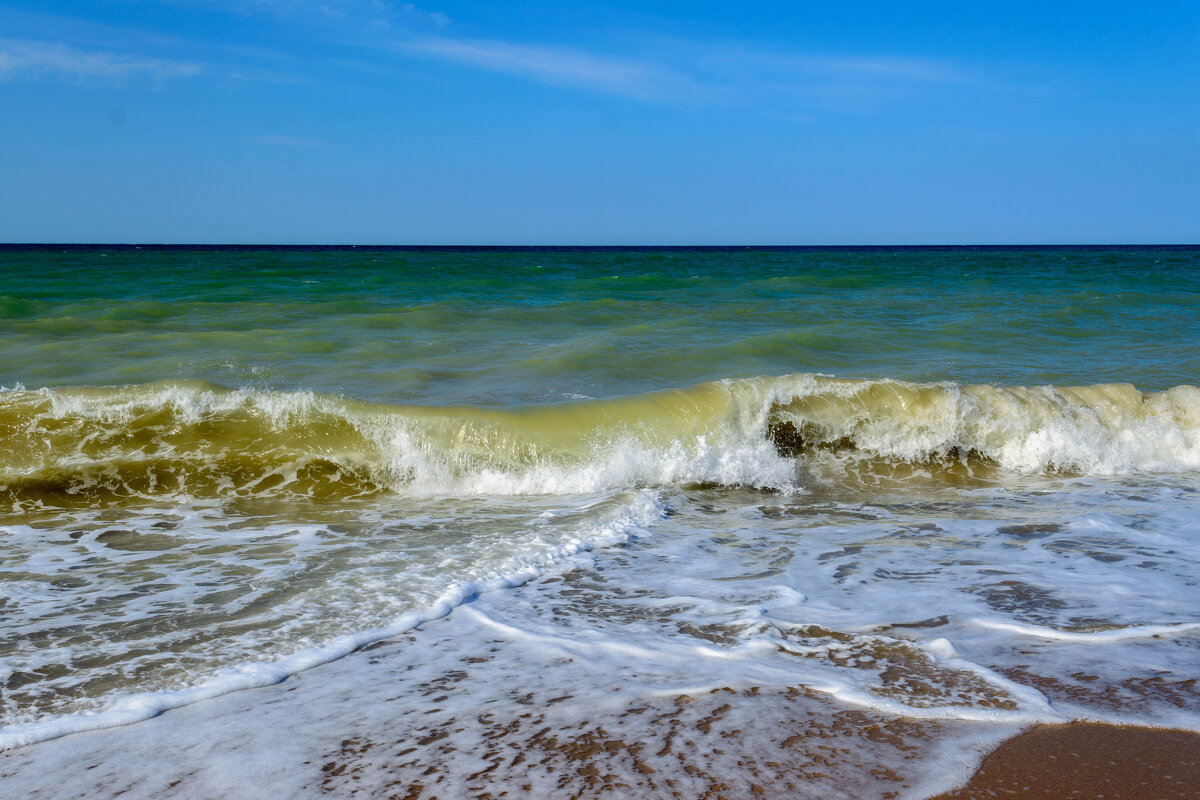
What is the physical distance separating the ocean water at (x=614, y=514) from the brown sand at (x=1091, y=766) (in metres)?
0.10

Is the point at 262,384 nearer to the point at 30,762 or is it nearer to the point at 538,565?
the point at 538,565

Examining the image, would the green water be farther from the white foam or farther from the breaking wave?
the white foam

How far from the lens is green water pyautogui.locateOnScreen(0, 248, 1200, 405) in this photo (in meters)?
8.75

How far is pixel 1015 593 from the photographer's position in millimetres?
3605

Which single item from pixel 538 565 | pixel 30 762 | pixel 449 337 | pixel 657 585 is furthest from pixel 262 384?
pixel 30 762

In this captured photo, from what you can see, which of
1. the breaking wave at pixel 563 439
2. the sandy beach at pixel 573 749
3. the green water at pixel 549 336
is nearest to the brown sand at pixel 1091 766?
Result: the sandy beach at pixel 573 749

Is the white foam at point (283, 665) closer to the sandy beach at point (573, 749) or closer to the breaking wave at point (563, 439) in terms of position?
the sandy beach at point (573, 749)

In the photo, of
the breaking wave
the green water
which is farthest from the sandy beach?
the green water

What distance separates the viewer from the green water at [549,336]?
344 inches

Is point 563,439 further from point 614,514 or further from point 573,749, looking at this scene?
point 573,749

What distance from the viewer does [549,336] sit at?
40.3ft

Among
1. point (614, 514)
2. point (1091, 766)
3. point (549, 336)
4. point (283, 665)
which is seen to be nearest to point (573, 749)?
point (283, 665)

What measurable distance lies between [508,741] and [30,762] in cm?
119

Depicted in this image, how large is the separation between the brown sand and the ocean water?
98mm
